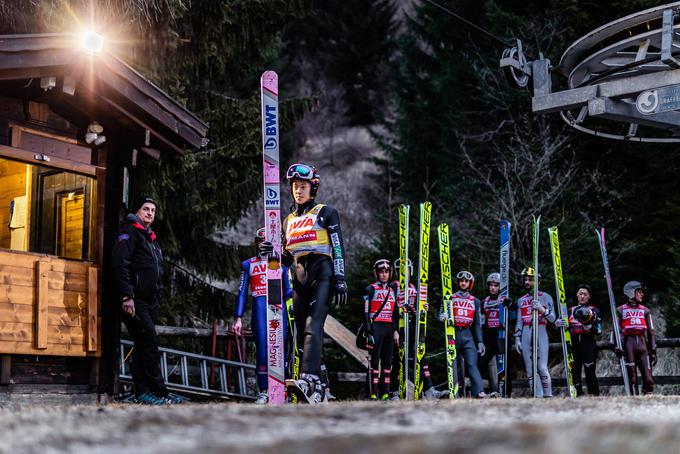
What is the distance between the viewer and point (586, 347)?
15.7m

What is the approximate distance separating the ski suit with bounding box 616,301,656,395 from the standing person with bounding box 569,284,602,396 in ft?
1.63

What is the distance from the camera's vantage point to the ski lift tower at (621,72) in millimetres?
11469

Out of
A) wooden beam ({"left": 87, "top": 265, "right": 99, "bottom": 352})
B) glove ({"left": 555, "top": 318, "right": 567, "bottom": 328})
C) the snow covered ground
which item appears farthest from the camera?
glove ({"left": 555, "top": 318, "right": 567, "bottom": 328})

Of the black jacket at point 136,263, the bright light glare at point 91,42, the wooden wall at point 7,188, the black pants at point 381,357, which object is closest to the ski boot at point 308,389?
the black jacket at point 136,263

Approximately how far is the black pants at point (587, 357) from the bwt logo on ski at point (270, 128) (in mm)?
7813

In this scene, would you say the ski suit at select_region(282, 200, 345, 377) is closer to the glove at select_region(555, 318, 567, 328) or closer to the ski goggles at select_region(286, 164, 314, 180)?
the ski goggles at select_region(286, 164, 314, 180)

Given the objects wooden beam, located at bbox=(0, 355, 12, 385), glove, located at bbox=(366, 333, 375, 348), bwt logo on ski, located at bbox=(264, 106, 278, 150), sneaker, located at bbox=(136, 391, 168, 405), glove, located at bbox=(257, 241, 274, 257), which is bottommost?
sneaker, located at bbox=(136, 391, 168, 405)

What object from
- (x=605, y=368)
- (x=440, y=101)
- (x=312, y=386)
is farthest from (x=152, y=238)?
(x=440, y=101)

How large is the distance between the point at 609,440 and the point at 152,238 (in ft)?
26.2

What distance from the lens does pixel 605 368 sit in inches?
862

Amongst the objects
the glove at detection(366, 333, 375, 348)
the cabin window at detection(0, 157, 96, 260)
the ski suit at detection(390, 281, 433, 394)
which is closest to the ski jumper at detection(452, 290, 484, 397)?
the ski suit at detection(390, 281, 433, 394)

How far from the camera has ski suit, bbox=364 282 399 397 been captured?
14.3 meters

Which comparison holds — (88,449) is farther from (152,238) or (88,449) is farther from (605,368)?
(605,368)

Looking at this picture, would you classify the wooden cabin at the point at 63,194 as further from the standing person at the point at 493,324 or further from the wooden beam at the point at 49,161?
the standing person at the point at 493,324
